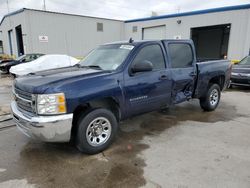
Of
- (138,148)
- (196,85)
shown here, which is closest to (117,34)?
(196,85)

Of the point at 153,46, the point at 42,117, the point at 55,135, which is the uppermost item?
the point at 153,46

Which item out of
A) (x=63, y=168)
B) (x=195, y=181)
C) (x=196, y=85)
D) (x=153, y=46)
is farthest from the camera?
(x=196, y=85)

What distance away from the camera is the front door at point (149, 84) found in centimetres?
371

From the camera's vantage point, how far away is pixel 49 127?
2.86m

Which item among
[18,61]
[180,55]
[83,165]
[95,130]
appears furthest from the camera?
[18,61]

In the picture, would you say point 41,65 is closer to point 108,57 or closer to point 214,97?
point 108,57

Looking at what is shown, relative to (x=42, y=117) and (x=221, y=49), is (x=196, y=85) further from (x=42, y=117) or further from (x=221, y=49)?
(x=221, y=49)

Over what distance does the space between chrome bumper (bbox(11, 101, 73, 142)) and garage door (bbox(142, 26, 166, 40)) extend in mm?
16565

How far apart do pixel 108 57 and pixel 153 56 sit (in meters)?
0.92

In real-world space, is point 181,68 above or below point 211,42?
below

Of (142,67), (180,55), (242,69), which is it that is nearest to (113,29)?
(242,69)

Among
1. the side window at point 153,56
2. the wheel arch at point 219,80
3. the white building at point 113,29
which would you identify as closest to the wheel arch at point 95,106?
the side window at point 153,56

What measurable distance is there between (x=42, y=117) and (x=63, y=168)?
0.84 m

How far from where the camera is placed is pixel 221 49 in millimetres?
23266
